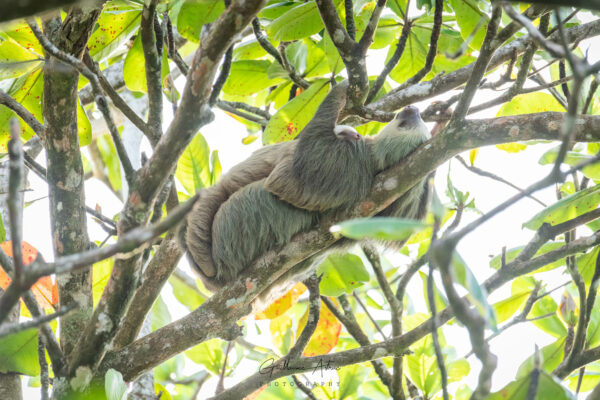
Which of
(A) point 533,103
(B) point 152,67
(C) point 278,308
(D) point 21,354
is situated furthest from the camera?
(C) point 278,308

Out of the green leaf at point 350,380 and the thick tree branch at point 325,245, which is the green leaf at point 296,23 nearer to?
the thick tree branch at point 325,245

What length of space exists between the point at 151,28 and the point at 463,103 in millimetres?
1846

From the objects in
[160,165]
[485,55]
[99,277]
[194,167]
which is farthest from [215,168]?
[485,55]

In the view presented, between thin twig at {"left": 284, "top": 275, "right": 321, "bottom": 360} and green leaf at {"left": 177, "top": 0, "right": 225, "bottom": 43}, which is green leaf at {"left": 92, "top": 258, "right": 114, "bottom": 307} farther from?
green leaf at {"left": 177, "top": 0, "right": 225, "bottom": 43}

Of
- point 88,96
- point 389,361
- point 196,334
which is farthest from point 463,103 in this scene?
A: point 88,96

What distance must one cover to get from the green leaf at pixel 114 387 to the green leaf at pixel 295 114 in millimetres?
2519

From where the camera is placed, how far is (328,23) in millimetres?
3369

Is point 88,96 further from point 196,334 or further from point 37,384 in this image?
point 196,334

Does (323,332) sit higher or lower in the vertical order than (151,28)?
lower

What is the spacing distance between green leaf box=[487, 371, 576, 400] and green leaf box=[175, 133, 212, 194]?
3.40m

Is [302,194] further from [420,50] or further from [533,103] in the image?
[533,103]

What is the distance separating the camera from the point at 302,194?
4117 millimetres

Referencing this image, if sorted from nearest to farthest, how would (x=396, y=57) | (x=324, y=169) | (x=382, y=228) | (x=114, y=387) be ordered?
(x=382, y=228)
(x=114, y=387)
(x=396, y=57)
(x=324, y=169)

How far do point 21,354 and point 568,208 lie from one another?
3.72 metres
